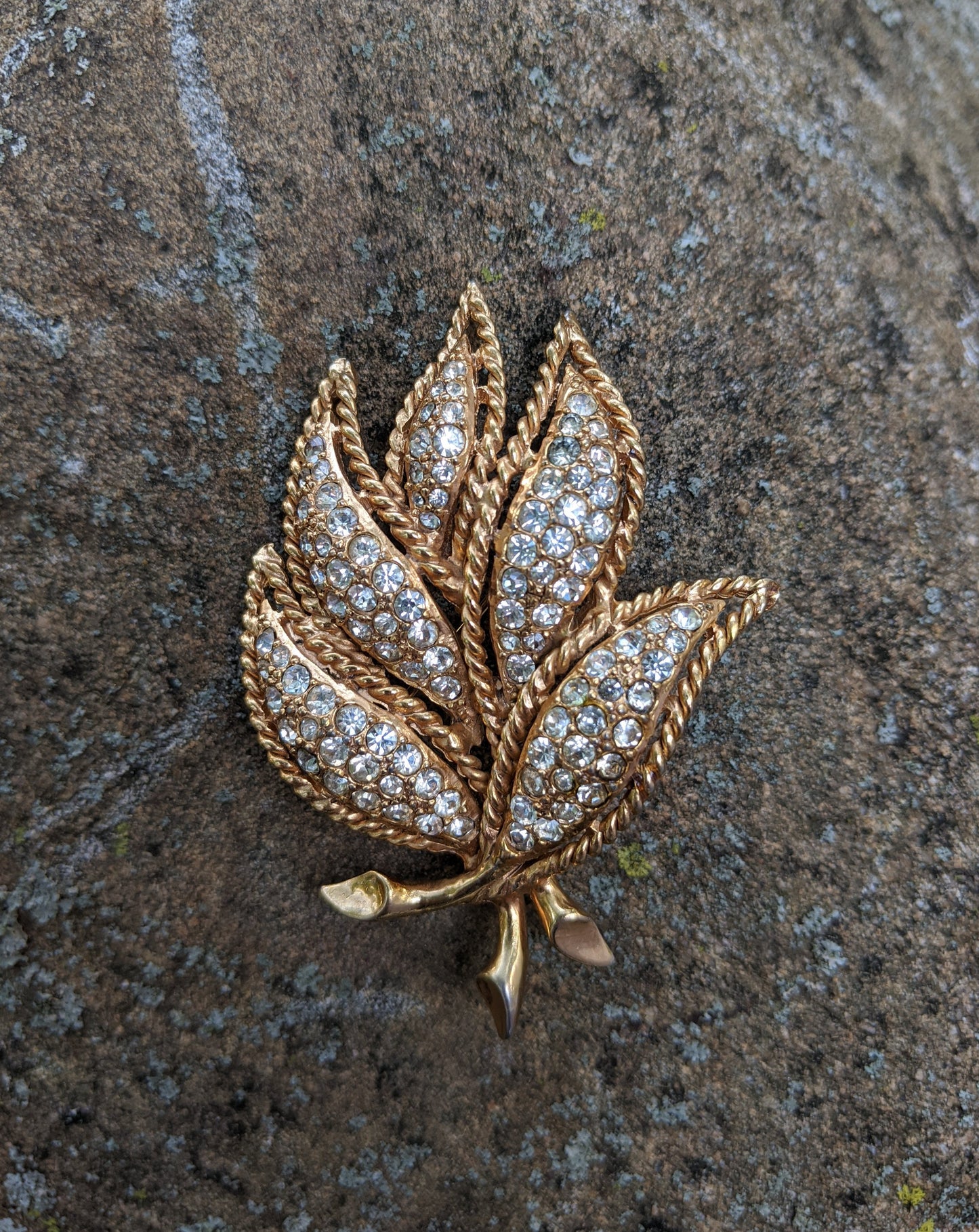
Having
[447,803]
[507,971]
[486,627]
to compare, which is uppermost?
[486,627]

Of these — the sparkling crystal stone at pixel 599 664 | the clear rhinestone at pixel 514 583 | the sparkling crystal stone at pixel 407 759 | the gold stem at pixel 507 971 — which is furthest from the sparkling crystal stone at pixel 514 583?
the gold stem at pixel 507 971

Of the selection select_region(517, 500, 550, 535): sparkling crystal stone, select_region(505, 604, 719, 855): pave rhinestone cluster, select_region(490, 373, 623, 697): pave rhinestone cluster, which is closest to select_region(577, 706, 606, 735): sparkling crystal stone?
select_region(505, 604, 719, 855): pave rhinestone cluster

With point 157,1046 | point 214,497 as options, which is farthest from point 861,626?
point 157,1046

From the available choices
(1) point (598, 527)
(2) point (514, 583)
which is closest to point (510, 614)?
(2) point (514, 583)

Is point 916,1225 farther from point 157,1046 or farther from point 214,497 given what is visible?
point 214,497

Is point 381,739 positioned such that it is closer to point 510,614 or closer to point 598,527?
point 510,614

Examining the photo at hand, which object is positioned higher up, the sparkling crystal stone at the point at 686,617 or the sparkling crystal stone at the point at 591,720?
the sparkling crystal stone at the point at 686,617

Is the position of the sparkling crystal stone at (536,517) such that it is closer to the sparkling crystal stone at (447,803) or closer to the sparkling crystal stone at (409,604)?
the sparkling crystal stone at (409,604)
